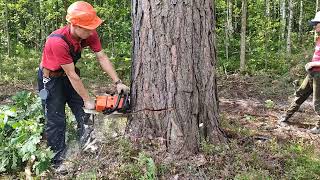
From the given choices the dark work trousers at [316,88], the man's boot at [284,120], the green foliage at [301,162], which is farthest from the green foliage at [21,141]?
the dark work trousers at [316,88]

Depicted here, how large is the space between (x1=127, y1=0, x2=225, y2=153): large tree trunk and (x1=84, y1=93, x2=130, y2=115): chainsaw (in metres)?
0.15

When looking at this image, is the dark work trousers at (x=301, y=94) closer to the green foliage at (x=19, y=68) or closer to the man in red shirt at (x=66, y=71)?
the man in red shirt at (x=66, y=71)

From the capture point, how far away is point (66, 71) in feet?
15.0

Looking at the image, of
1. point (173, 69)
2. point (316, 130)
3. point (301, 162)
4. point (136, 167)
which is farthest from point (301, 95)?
point (136, 167)

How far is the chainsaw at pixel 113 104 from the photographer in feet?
14.5

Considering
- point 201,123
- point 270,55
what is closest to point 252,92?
point 270,55

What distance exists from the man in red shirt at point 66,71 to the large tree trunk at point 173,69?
505 mm

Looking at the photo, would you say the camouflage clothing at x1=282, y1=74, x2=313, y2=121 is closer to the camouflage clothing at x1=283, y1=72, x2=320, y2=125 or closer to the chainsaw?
the camouflage clothing at x1=283, y1=72, x2=320, y2=125

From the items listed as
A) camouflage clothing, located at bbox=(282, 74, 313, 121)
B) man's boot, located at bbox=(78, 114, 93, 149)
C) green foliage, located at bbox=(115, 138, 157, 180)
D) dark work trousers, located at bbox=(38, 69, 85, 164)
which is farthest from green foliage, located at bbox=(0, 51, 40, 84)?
green foliage, located at bbox=(115, 138, 157, 180)

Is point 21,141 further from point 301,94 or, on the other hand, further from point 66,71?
point 301,94

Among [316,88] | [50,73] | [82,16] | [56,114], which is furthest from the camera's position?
[316,88]

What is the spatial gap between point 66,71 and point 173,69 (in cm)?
129

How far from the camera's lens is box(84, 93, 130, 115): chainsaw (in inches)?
174

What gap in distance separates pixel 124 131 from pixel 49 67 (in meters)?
1.22
